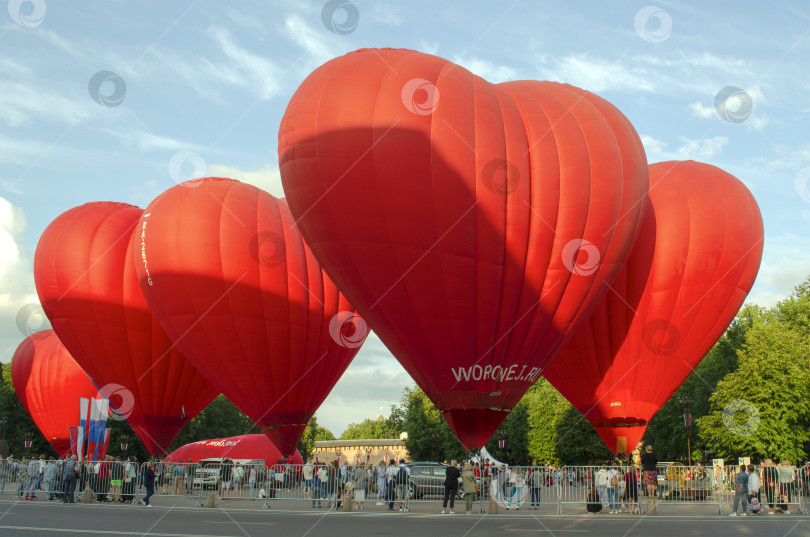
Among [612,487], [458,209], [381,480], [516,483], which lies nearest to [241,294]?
[381,480]

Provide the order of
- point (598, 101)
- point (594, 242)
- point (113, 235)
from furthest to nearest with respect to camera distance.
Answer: point (113, 235) → point (598, 101) → point (594, 242)

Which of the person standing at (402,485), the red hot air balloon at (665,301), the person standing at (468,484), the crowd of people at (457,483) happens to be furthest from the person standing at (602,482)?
the red hot air balloon at (665,301)

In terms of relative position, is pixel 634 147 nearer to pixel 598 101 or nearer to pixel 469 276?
pixel 598 101

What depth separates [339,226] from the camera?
2091 cm

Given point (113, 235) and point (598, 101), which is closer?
point (598, 101)

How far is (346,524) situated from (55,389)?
3671 cm

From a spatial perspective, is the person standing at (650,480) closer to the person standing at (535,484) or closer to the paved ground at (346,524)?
the paved ground at (346,524)

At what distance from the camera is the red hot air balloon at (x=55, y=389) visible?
47344 millimetres

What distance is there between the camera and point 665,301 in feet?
86.9

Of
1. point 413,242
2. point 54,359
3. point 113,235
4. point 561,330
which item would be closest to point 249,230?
point 113,235

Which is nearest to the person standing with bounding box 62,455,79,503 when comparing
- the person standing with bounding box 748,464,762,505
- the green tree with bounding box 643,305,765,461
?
the person standing with bounding box 748,464,762,505

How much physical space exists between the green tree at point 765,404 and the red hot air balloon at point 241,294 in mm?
21627

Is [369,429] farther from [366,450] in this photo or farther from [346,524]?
[346,524]

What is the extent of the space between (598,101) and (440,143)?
6.56 meters
